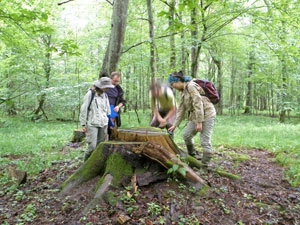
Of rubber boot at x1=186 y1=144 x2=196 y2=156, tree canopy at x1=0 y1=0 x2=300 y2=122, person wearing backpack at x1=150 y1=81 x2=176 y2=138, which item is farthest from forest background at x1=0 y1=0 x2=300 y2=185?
rubber boot at x1=186 y1=144 x2=196 y2=156

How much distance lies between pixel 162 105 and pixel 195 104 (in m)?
1.59

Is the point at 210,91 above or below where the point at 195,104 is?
above

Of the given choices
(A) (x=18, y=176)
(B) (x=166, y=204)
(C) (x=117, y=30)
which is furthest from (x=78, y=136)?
(B) (x=166, y=204)

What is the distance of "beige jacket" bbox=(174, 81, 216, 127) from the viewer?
15.4 feet

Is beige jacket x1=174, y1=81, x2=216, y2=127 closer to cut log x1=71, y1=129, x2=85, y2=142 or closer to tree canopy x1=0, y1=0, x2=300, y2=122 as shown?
tree canopy x1=0, y1=0, x2=300, y2=122

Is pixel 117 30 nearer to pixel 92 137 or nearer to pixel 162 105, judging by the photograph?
pixel 162 105

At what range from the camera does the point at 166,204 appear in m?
3.68

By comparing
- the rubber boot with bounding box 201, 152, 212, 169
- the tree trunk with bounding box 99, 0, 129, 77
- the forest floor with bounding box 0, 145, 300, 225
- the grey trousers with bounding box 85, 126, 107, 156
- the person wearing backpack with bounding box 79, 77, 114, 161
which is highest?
the tree trunk with bounding box 99, 0, 129, 77

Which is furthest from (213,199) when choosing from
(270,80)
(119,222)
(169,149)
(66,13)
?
(66,13)

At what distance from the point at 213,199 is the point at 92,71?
17.6 metres

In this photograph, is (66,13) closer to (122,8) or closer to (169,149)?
(122,8)

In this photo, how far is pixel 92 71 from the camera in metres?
20.1

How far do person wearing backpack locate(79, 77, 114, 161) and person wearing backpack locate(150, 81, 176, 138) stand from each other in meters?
1.34

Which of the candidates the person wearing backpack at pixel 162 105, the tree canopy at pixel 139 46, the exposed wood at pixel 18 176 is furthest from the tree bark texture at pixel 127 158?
the tree canopy at pixel 139 46
